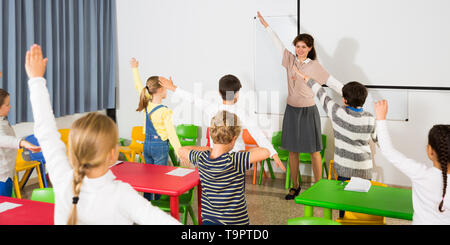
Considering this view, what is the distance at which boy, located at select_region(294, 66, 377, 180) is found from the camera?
2996mm

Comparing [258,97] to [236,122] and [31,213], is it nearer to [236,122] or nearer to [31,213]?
[236,122]

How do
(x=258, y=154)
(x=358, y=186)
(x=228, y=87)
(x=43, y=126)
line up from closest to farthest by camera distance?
(x=43, y=126) → (x=258, y=154) → (x=358, y=186) → (x=228, y=87)

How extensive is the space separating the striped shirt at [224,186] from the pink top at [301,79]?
2.23 metres

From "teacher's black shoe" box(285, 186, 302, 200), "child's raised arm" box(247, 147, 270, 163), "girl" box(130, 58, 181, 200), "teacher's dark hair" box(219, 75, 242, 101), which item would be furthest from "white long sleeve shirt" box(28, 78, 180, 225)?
"teacher's black shoe" box(285, 186, 302, 200)

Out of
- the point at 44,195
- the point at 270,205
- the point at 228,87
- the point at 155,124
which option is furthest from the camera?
the point at 270,205

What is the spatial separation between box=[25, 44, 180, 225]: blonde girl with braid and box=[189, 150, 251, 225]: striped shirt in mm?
805

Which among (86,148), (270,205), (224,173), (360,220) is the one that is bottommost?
(270,205)

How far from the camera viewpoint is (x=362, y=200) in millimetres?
2289

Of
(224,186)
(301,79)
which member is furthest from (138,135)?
(224,186)

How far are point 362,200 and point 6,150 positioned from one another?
8.25ft

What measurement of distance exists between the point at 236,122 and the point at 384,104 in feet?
2.65

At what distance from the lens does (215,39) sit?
5.32m

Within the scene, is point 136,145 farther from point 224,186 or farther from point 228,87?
point 224,186
